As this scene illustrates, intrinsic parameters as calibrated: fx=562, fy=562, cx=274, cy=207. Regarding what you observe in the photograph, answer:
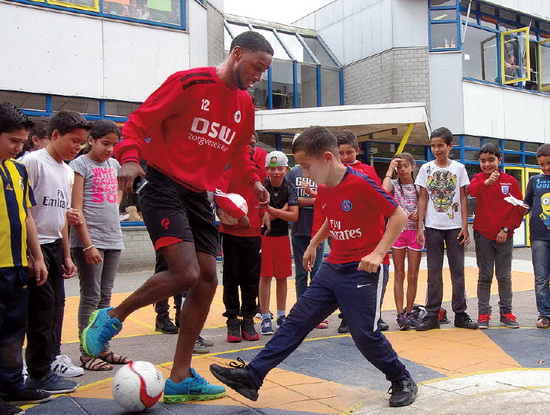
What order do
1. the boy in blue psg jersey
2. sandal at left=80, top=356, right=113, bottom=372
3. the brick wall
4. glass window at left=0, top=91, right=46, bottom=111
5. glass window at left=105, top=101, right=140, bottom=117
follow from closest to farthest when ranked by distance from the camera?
the boy in blue psg jersey → sandal at left=80, top=356, right=113, bottom=372 → glass window at left=0, top=91, right=46, bottom=111 → glass window at left=105, top=101, right=140, bottom=117 → the brick wall

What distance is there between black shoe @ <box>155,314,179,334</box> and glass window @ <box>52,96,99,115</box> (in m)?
7.20

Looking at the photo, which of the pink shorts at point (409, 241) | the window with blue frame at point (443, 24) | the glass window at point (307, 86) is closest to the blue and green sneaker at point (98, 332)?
the pink shorts at point (409, 241)

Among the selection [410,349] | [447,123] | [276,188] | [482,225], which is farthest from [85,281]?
[447,123]

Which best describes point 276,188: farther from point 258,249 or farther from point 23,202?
point 23,202

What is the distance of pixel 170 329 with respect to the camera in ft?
19.0

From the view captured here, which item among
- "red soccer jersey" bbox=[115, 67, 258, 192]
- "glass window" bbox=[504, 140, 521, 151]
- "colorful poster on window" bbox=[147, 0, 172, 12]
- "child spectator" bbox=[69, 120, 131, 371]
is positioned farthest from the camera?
"glass window" bbox=[504, 140, 521, 151]

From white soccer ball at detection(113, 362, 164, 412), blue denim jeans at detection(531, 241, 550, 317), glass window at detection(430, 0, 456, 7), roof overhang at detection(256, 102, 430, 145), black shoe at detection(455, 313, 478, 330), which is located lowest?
black shoe at detection(455, 313, 478, 330)

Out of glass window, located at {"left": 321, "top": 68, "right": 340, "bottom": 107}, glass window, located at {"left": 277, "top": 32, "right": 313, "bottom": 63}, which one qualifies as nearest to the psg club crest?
glass window, located at {"left": 277, "top": 32, "right": 313, "bottom": 63}

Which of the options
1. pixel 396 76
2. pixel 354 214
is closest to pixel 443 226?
pixel 354 214

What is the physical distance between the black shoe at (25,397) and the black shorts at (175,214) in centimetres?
121

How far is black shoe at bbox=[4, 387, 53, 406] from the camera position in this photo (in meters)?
3.43

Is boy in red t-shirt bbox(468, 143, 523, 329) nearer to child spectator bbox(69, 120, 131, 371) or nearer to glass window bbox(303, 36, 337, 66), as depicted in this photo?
child spectator bbox(69, 120, 131, 371)

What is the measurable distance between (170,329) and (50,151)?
2476 mm

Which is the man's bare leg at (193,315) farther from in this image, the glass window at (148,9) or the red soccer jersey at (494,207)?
the glass window at (148,9)
